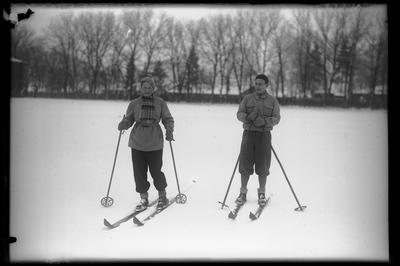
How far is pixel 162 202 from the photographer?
4.80 metres

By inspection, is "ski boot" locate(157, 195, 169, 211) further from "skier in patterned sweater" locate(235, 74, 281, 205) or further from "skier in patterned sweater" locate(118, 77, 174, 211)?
"skier in patterned sweater" locate(235, 74, 281, 205)

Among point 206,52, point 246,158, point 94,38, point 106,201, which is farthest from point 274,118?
point 206,52

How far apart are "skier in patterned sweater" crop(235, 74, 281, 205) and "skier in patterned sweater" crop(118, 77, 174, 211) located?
0.98 m

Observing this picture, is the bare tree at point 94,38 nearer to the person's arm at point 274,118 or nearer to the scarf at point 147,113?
the scarf at point 147,113

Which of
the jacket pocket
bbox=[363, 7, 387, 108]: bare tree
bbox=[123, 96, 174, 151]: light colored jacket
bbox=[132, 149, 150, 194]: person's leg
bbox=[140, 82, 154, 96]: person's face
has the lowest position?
bbox=[132, 149, 150, 194]: person's leg

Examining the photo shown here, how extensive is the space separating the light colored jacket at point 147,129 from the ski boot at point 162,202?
2.13 ft

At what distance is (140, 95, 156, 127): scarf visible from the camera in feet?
15.3

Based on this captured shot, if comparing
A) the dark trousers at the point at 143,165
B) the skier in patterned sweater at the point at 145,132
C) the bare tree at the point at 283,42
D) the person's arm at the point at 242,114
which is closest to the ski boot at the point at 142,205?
the skier in patterned sweater at the point at 145,132

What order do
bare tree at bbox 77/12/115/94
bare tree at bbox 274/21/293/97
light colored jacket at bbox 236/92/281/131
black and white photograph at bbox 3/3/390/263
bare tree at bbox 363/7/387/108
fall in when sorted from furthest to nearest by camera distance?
bare tree at bbox 274/21/293/97 → bare tree at bbox 77/12/115/94 → light colored jacket at bbox 236/92/281/131 → black and white photograph at bbox 3/3/390/263 → bare tree at bbox 363/7/387/108

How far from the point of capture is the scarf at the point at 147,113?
4672 millimetres

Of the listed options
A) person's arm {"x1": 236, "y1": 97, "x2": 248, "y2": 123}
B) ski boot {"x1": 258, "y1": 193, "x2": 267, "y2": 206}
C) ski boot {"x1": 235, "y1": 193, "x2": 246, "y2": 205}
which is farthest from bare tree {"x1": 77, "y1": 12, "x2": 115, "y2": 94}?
ski boot {"x1": 258, "y1": 193, "x2": 267, "y2": 206}

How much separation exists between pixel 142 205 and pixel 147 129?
938mm

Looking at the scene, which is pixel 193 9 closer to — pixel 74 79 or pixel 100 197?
pixel 100 197

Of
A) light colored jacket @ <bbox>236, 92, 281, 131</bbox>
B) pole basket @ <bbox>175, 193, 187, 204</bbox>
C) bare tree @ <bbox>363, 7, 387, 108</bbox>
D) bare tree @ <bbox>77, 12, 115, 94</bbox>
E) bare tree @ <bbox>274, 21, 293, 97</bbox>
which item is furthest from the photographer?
bare tree @ <bbox>274, 21, 293, 97</bbox>
